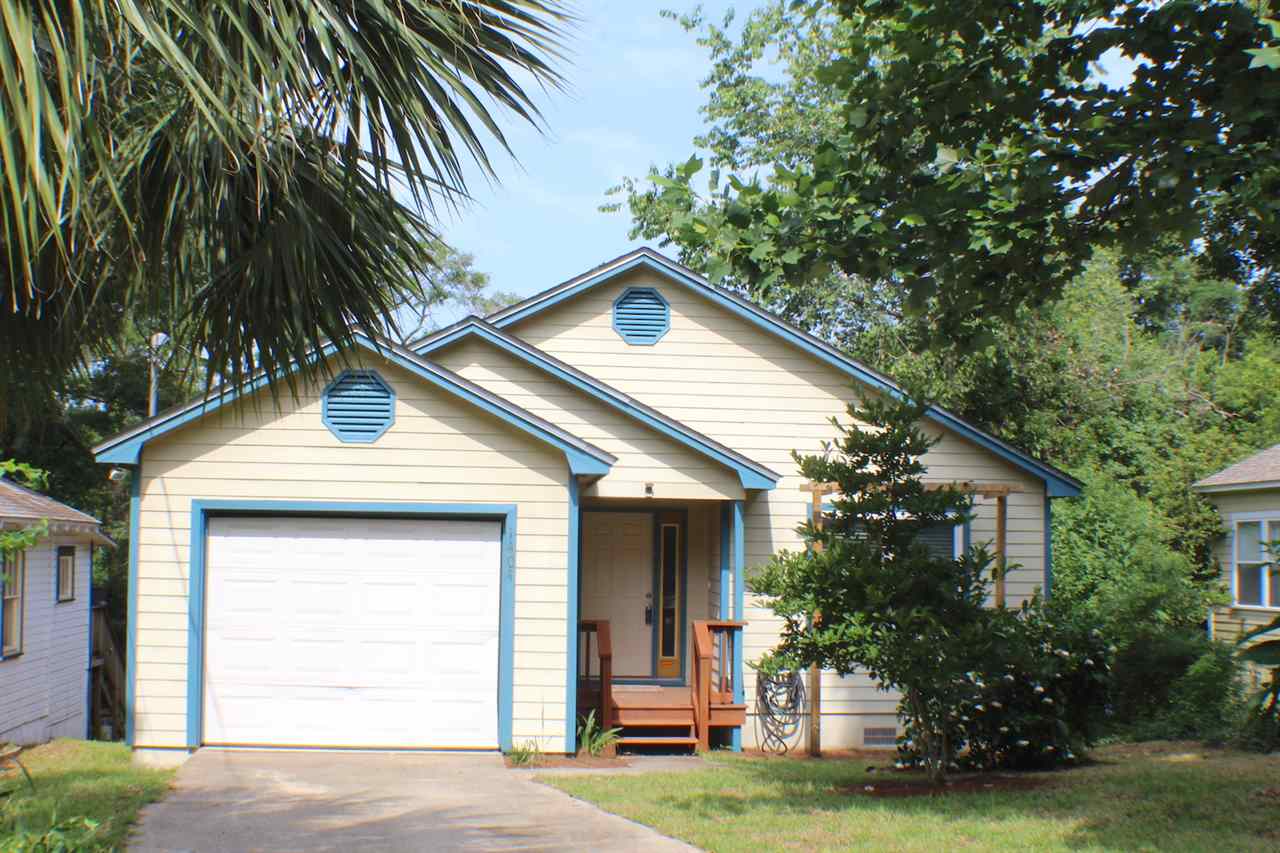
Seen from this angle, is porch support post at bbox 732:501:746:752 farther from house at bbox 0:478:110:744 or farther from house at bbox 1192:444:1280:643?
house at bbox 1192:444:1280:643

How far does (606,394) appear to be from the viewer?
Answer: 539 inches

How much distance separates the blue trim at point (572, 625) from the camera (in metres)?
12.3

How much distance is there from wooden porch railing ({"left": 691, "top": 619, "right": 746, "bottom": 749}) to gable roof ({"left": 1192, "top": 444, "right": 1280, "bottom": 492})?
36.5ft

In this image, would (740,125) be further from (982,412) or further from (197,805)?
(197,805)

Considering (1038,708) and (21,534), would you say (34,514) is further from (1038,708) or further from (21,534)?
(1038,708)

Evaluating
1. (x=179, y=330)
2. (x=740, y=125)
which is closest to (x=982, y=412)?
(x=740, y=125)

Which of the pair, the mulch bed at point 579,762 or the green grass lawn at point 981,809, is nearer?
the green grass lawn at point 981,809

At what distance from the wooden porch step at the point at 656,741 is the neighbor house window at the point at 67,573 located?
43.4ft

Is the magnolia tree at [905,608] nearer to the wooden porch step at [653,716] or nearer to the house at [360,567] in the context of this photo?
the house at [360,567]

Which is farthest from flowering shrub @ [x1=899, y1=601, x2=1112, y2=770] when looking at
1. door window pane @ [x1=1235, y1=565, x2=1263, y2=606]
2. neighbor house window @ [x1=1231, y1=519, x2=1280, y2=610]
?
door window pane @ [x1=1235, y1=565, x2=1263, y2=606]

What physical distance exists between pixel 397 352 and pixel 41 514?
381 inches

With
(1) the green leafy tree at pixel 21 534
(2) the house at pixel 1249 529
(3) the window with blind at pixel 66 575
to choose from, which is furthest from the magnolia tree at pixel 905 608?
(3) the window with blind at pixel 66 575

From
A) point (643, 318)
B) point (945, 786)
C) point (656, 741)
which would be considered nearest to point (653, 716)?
point (656, 741)

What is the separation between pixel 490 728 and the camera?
12.3 metres
